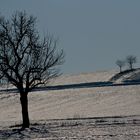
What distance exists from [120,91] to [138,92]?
3.27 metres

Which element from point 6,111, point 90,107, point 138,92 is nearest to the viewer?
point 90,107

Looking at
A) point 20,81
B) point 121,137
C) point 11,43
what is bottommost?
point 121,137

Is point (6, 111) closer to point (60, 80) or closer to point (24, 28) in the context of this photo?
point (24, 28)

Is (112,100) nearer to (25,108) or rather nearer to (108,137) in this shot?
(25,108)

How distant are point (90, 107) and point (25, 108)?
17049 mm

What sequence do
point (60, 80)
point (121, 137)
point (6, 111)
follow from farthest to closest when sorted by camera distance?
point (60, 80) → point (6, 111) → point (121, 137)

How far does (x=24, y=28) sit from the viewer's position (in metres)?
32.1

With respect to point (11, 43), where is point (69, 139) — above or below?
below

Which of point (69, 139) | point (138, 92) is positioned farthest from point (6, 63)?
point (138, 92)

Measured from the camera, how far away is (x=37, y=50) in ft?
106

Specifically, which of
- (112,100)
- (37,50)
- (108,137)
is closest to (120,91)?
(112,100)

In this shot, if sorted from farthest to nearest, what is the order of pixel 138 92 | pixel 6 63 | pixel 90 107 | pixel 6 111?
pixel 138 92
pixel 6 111
pixel 90 107
pixel 6 63

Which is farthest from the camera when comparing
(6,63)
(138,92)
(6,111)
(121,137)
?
(138,92)

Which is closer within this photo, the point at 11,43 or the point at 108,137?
the point at 108,137
